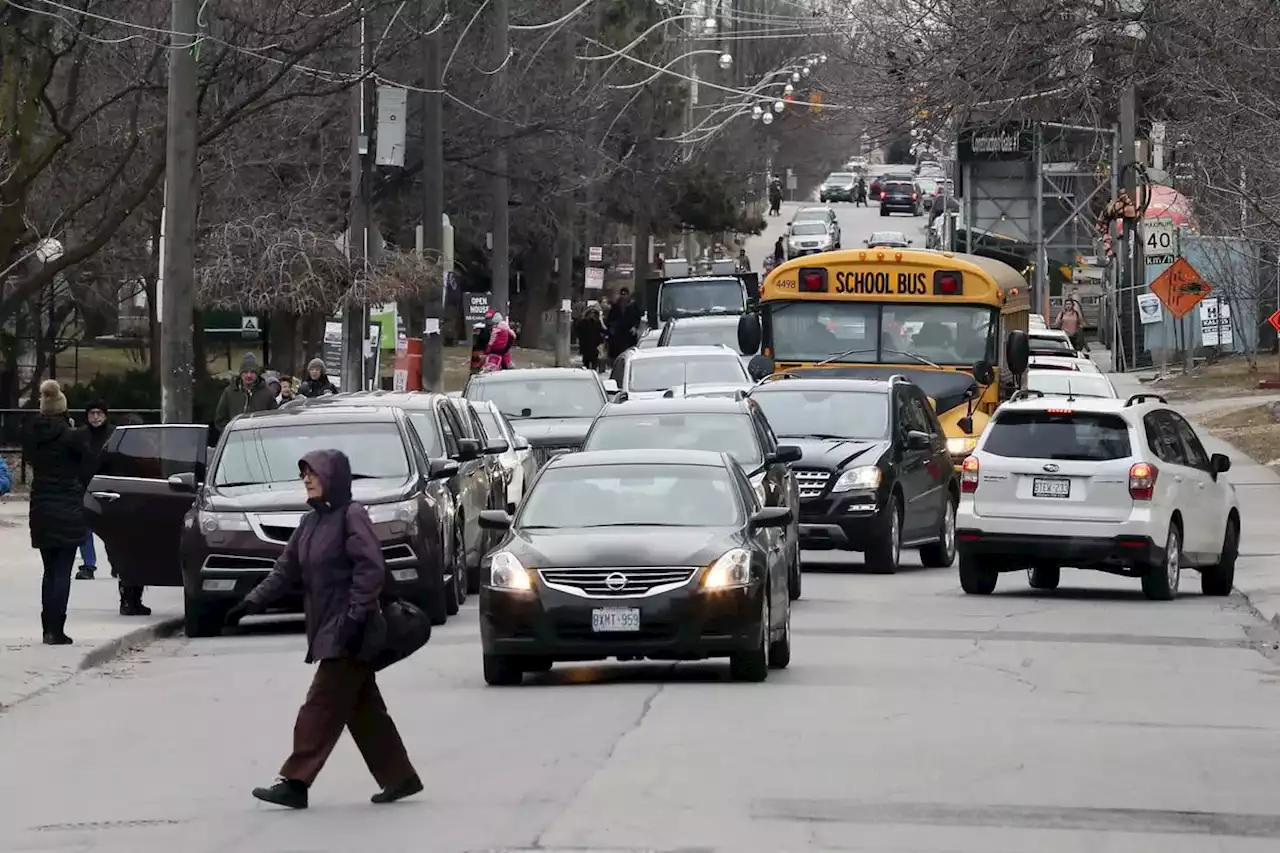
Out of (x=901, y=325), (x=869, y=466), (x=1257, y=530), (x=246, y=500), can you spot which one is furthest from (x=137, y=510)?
(x=1257, y=530)

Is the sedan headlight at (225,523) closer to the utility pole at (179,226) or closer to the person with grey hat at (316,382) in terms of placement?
the utility pole at (179,226)

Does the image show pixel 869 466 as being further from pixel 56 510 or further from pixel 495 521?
pixel 56 510

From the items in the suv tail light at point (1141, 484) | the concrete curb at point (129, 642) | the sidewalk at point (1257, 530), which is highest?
the suv tail light at point (1141, 484)

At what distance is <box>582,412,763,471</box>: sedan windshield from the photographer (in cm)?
2019

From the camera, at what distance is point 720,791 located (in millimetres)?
10258

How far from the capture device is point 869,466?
21.8 meters

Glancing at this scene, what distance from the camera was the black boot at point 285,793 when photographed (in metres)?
10.0

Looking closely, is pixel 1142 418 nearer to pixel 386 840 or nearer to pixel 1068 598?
pixel 1068 598

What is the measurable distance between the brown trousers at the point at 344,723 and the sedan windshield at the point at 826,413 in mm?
12856

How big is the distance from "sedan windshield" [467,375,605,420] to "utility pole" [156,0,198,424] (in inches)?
210

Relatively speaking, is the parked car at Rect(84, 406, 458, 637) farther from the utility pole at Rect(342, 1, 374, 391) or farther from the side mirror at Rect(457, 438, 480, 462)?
the utility pole at Rect(342, 1, 374, 391)

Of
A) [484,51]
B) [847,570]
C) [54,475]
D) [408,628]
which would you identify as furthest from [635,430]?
[484,51]

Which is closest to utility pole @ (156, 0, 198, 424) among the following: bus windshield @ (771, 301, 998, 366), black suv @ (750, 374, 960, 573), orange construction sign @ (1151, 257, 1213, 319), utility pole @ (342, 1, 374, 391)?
black suv @ (750, 374, 960, 573)

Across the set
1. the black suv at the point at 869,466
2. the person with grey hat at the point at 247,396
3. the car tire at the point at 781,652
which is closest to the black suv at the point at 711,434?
the black suv at the point at 869,466
